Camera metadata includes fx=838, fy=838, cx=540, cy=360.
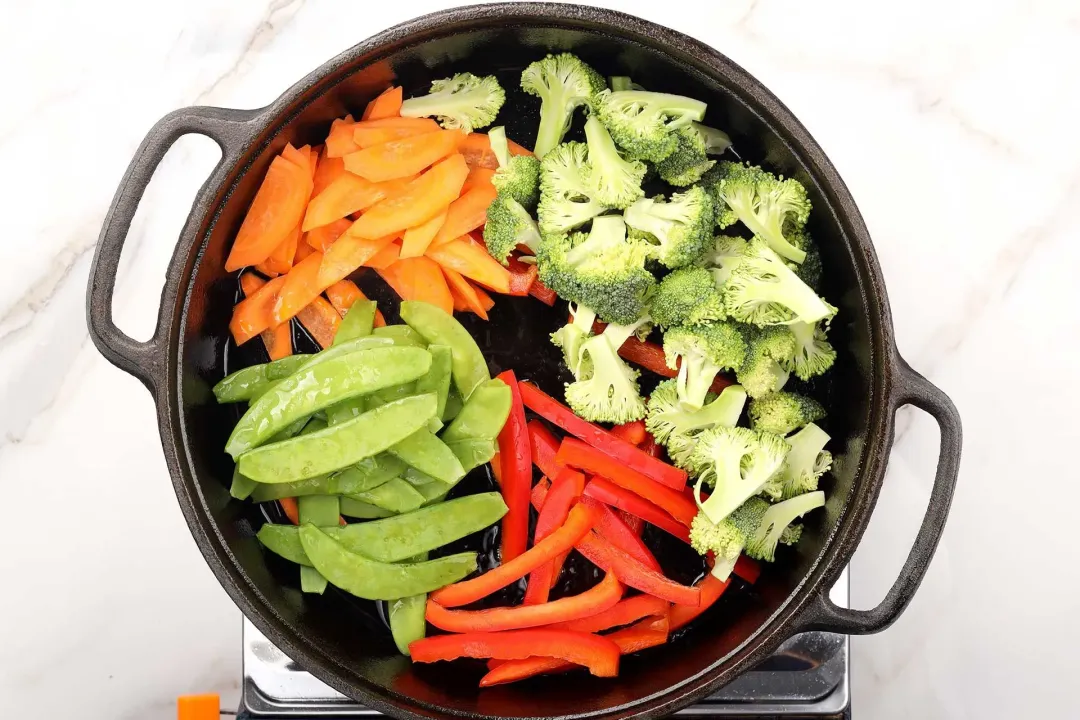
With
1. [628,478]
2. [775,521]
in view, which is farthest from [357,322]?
[775,521]

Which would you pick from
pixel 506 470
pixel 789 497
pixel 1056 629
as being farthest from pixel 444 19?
pixel 1056 629

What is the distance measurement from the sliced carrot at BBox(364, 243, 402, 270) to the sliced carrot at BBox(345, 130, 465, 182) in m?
0.18

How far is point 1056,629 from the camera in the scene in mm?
2475

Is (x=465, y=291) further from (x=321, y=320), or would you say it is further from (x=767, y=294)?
(x=767, y=294)

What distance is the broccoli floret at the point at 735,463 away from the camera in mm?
2041

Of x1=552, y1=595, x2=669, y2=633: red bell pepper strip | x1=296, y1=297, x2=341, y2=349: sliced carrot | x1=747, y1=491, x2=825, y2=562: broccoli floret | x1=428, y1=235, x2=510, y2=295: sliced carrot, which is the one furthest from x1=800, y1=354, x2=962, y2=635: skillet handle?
x1=296, y1=297, x2=341, y2=349: sliced carrot

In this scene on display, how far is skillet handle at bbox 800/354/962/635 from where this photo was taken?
1.89m

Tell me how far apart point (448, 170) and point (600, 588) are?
113 cm

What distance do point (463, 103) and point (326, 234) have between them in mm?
501

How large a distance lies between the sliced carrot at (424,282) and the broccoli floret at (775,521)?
0.98 metres

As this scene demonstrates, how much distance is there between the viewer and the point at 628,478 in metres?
2.15

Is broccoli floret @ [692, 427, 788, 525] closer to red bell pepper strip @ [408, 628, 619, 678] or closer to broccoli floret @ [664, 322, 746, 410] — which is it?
broccoli floret @ [664, 322, 746, 410]

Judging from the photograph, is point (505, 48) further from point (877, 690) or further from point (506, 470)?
point (877, 690)

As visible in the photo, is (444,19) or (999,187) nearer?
(444,19)
